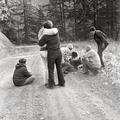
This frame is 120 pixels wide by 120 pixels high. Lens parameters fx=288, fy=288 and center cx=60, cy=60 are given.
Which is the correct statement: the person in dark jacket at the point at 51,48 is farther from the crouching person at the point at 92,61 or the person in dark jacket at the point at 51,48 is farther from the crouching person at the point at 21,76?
the crouching person at the point at 92,61

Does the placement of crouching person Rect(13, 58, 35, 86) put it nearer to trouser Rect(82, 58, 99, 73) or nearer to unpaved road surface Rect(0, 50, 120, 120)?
unpaved road surface Rect(0, 50, 120, 120)

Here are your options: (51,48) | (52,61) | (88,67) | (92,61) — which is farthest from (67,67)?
(51,48)

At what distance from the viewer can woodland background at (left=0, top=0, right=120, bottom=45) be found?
39.7 metres

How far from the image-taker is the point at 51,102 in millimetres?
8781

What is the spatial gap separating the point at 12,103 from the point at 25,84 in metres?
2.49

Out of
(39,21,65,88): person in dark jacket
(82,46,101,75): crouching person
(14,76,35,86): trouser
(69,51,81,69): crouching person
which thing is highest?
(39,21,65,88): person in dark jacket

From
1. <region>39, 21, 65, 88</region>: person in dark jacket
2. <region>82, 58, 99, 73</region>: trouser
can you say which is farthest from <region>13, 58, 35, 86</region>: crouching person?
<region>82, 58, 99, 73</region>: trouser

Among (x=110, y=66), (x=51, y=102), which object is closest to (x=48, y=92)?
(x=51, y=102)

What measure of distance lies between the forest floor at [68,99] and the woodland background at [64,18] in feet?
89.8

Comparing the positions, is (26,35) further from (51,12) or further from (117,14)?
(117,14)

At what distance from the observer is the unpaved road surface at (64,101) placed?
24.8ft

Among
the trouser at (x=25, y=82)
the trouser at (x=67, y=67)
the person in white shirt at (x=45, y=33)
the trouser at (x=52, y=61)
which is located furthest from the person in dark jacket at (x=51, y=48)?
the trouser at (x=67, y=67)

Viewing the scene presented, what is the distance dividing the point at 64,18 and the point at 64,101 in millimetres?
37791

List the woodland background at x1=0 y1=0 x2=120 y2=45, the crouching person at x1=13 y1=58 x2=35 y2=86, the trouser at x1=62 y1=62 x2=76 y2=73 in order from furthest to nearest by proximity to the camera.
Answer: the woodland background at x1=0 y1=0 x2=120 y2=45 < the trouser at x1=62 y1=62 x2=76 y2=73 < the crouching person at x1=13 y1=58 x2=35 y2=86
